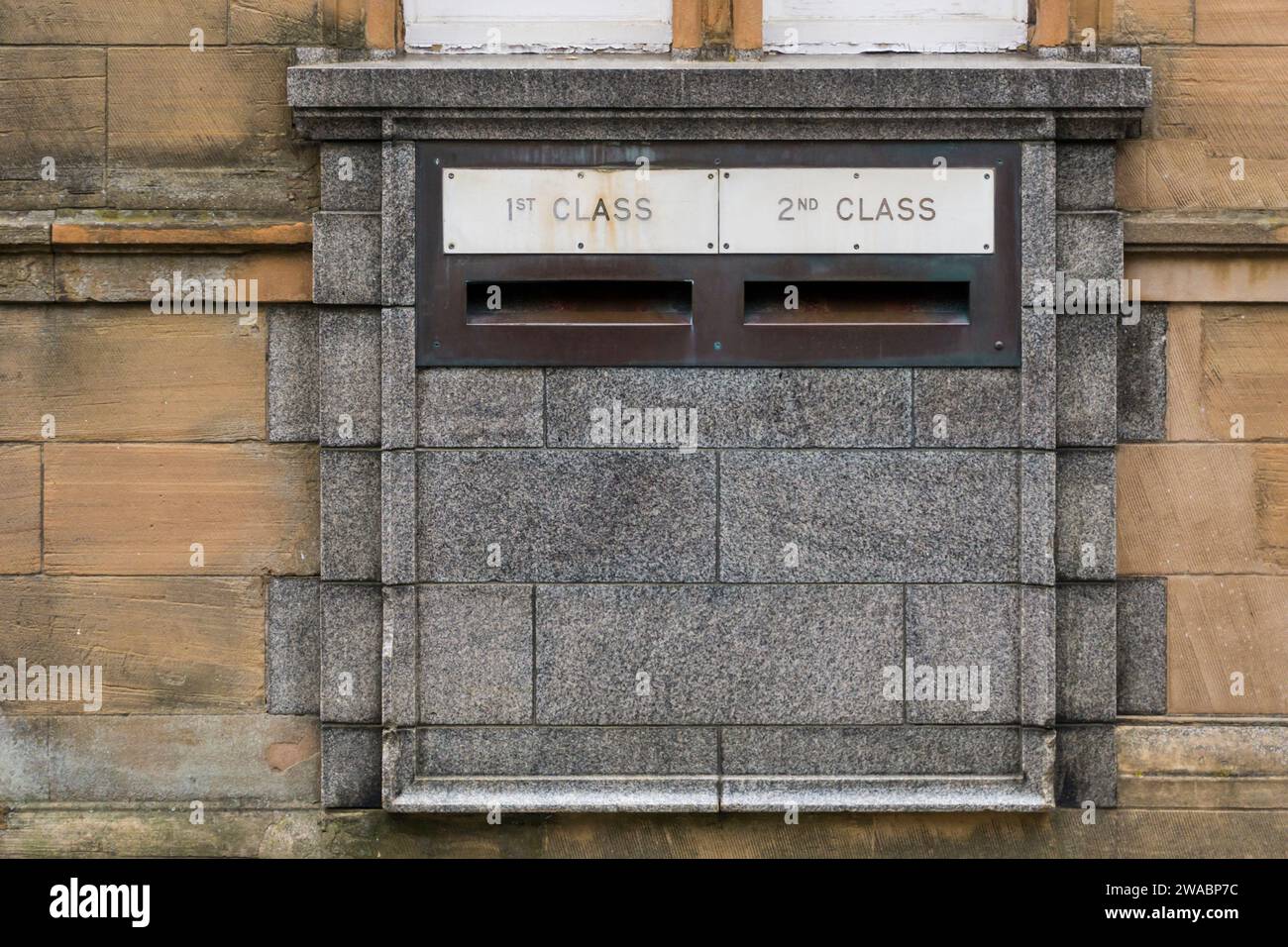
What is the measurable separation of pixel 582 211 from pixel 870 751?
2672 millimetres

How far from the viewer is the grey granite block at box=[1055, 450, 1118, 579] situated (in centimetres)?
496

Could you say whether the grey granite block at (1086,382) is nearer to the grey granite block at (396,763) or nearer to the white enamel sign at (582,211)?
the white enamel sign at (582,211)

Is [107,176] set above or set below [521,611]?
above

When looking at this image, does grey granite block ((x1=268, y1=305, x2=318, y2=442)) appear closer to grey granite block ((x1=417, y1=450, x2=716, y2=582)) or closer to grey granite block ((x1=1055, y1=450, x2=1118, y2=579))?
grey granite block ((x1=417, y1=450, x2=716, y2=582))

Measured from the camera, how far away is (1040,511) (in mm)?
4891

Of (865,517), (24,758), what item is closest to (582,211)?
(865,517)

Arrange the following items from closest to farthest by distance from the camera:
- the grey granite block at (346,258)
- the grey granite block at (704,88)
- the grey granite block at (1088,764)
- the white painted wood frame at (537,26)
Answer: the grey granite block at (704,88) < the grey granite block at (346,258) < the grey granite block at (1088,764) < the white painted wood frame at (537,26)

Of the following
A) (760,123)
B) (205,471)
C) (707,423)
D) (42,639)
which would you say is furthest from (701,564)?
(42,639)

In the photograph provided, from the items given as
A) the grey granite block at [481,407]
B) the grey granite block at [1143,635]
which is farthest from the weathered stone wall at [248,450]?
the grey granite block at [481,407]

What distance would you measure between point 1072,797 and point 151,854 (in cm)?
410

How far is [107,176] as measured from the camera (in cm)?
506

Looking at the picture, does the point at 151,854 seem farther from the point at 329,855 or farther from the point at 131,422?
the point at 131,422

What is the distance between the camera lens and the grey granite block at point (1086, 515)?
496cm

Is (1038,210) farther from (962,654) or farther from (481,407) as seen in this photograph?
(481,407)
